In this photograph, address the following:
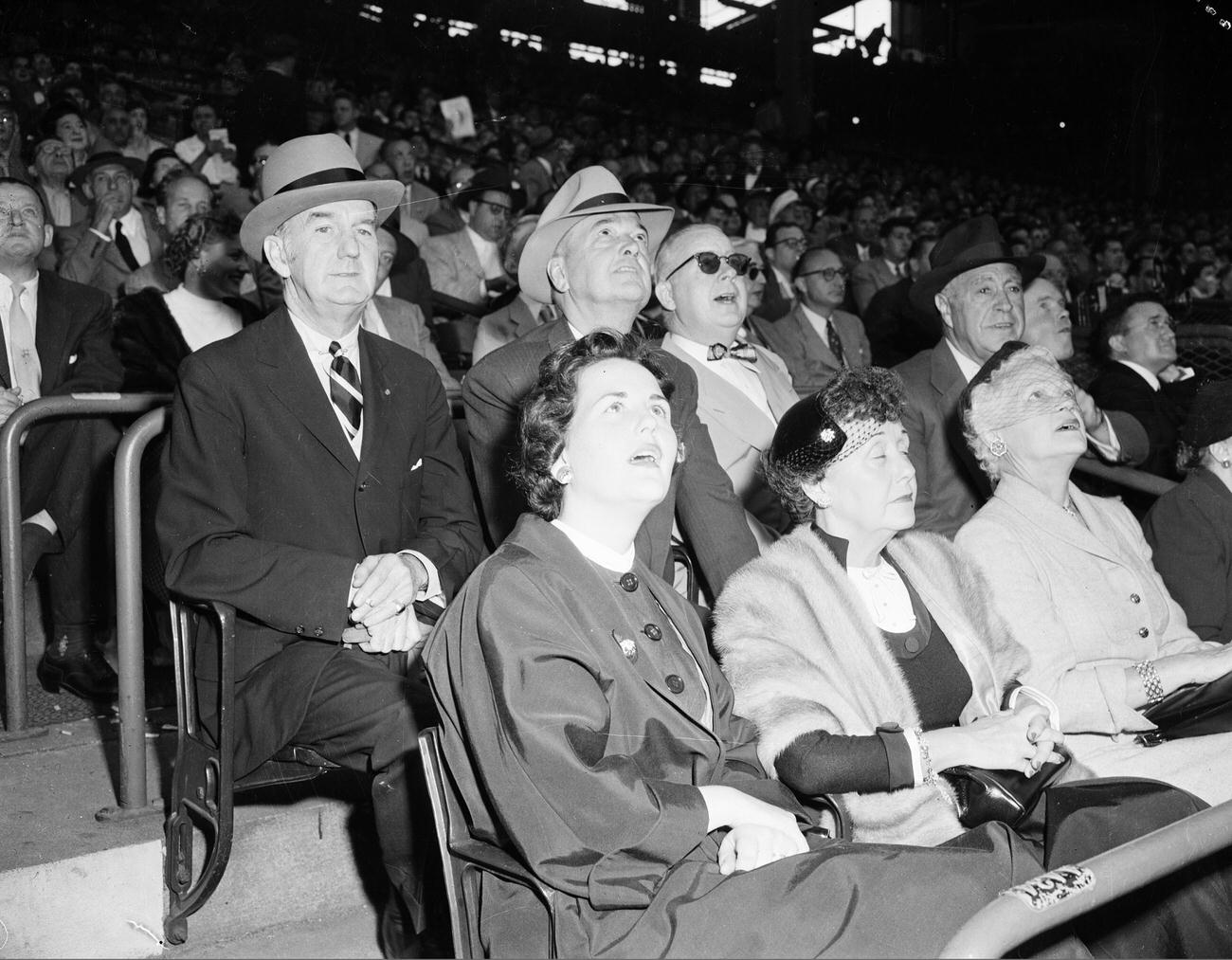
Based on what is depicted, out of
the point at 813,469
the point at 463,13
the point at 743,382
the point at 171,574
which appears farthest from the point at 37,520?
the point at 463,13

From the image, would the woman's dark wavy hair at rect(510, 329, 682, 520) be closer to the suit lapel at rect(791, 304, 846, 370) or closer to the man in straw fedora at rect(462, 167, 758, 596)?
the man in straw fedora at rect(462, 167, 758, 596)

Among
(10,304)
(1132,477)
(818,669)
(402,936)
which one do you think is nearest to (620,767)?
(818,669)

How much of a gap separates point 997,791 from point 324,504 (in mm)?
1649

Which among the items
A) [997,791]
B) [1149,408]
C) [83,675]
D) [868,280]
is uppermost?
[868,280]

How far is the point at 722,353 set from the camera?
13.6 ft

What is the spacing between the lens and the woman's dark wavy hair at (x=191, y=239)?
4734mm

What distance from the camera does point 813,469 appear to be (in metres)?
2.72

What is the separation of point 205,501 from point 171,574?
0.59ft

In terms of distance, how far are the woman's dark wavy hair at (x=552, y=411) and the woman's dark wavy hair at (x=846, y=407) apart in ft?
1.56

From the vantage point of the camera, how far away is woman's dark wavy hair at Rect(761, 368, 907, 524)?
106 inches

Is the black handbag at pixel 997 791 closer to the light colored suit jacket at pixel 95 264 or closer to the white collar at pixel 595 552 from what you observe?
the white collar at pixel 595 552

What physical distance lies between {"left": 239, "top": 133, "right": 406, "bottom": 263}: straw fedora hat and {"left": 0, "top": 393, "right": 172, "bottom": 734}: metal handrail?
656 mm

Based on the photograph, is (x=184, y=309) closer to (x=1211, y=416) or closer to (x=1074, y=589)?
(x=1074, y=589)

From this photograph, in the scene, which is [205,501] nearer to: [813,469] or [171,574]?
[171,574]
